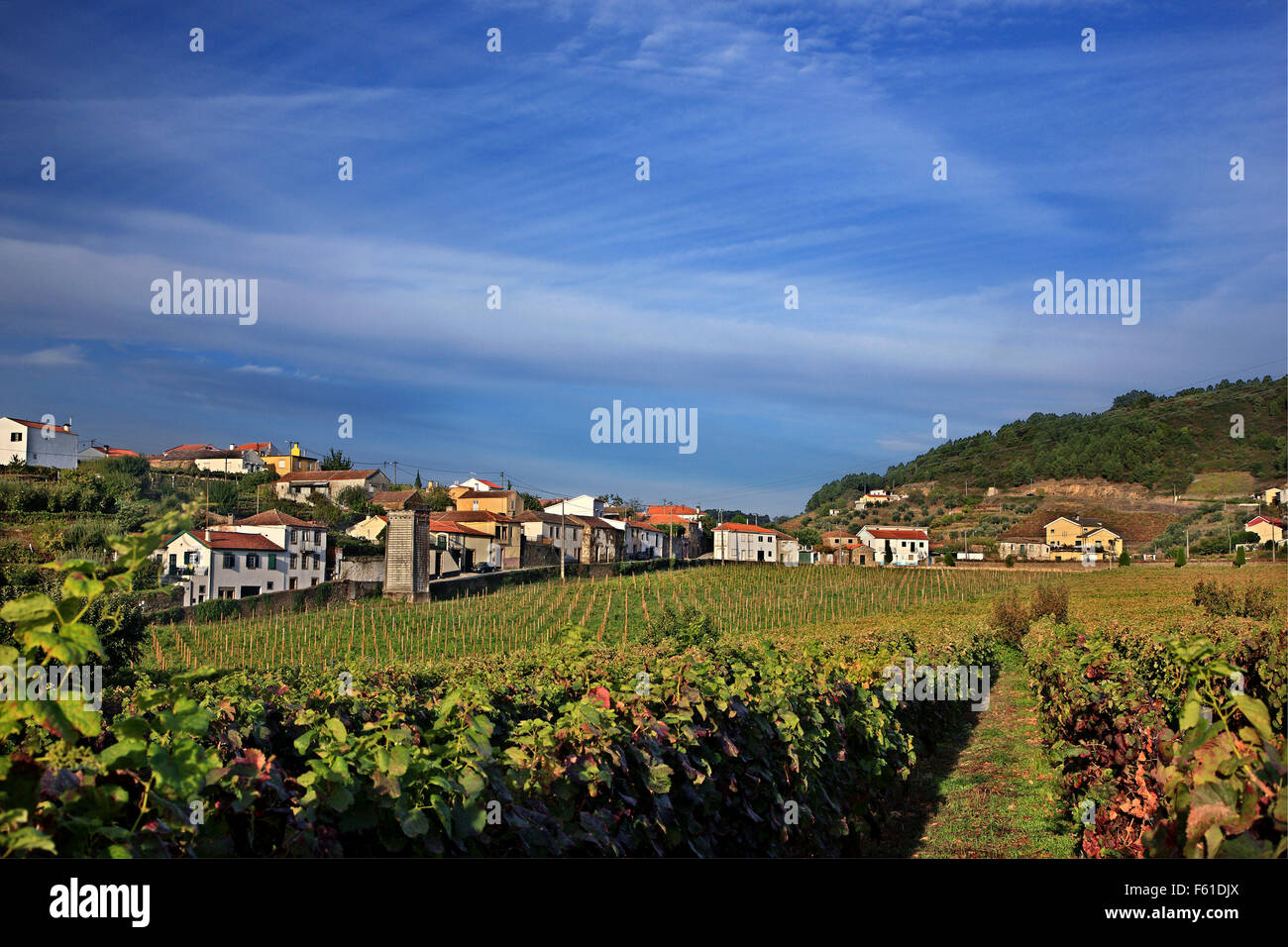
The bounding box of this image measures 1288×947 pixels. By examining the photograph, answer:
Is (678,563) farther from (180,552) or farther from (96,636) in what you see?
(96,636)

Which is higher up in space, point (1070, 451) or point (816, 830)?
point (1070, 451)

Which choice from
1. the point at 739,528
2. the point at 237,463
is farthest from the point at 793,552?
the point at 237,463

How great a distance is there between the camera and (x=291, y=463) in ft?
279

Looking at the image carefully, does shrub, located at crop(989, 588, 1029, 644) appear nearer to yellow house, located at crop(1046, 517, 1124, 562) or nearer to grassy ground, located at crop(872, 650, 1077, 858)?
grassy ground, located at crop(872, 650, 1077, 858)

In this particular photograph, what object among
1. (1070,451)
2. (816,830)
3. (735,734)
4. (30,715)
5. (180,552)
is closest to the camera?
(30,715)

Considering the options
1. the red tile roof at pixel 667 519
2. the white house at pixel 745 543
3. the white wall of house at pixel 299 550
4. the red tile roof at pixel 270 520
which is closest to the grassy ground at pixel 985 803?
the white wall of house at pixel 299 550

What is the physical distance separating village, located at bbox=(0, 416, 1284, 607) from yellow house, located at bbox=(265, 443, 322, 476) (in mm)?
190

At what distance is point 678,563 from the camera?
73.4 meters

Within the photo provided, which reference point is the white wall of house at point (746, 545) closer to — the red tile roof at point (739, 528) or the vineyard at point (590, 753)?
the red tile roof at point (739, 528)

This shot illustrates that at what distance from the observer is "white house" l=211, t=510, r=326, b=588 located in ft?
164

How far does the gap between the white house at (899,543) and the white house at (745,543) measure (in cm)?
1063

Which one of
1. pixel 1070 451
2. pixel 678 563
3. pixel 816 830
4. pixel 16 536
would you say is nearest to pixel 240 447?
pixel 678 563

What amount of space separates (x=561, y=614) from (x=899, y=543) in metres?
63.0
